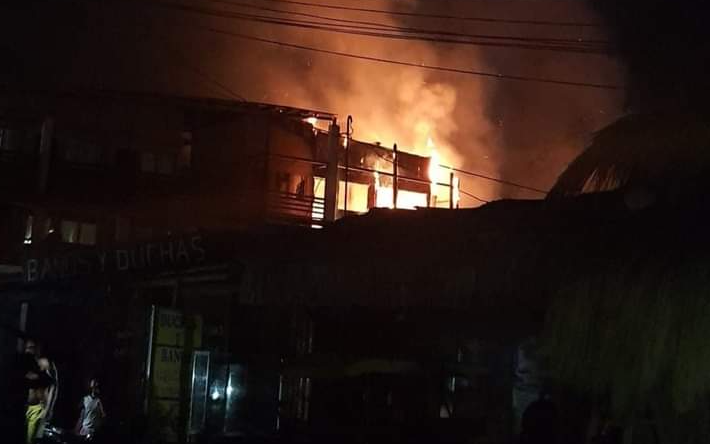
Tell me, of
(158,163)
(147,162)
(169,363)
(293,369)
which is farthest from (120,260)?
(158,163)

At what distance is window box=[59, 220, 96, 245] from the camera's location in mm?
26531

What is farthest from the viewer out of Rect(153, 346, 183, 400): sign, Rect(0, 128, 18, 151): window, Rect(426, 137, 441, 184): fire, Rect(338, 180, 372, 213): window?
Rect(426, 137, 441, 184): fire

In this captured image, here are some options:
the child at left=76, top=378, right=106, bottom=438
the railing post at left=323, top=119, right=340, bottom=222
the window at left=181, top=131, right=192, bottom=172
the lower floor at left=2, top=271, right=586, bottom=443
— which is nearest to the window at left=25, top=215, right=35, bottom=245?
the window at left=181, top=131, right=192, bottom=172

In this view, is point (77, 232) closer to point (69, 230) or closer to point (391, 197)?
point (69, 230)

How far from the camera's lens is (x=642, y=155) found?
855 cm

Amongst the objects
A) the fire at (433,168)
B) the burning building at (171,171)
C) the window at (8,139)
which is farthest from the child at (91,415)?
the fire at (433,168)

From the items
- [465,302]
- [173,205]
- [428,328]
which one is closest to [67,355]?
[428,328]

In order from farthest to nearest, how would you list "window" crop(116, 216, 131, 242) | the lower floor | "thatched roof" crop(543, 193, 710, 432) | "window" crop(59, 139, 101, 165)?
"window" crop(116, 216, 131, 242)
"window" crop(59, 139, 101, 165)
the lower floor
"thatched roof" crop(543, 193, 710, 432)

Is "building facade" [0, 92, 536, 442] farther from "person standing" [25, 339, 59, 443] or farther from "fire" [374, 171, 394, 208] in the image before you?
"fire" [374, 171, 394, 208]

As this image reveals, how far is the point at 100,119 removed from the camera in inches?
1081

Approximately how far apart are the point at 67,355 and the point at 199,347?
472 centimetres

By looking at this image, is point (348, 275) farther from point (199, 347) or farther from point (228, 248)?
point (199, 347)

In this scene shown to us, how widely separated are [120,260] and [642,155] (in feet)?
24.6

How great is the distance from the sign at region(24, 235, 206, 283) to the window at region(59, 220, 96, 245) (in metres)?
12.4
